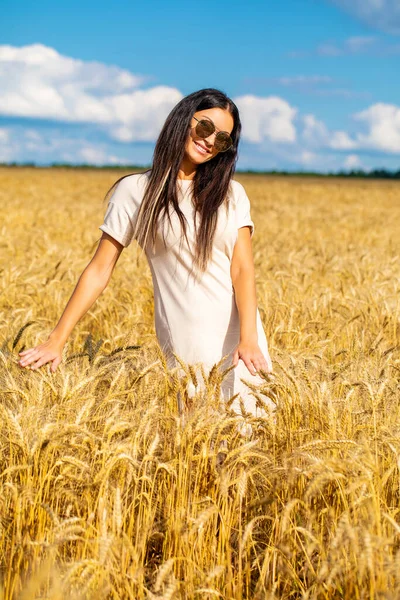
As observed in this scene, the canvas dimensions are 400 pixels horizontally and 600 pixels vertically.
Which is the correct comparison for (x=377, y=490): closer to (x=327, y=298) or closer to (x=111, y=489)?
(x=111, y=489)

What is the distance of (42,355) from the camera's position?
8.79 ft

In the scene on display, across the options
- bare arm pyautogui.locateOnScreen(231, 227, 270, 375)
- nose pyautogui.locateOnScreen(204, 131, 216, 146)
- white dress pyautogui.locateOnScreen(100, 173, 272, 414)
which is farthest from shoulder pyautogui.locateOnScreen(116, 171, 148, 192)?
bare arm pyautogui.locateOnScreen(231, 227, 270, 375)

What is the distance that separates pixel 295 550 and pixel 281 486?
0.74 feet

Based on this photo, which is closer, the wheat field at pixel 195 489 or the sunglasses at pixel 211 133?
the wheat field at pixel 195 489

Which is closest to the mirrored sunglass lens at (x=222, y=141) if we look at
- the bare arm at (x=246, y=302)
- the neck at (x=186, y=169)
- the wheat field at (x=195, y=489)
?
the neck at (x=186, y=169)

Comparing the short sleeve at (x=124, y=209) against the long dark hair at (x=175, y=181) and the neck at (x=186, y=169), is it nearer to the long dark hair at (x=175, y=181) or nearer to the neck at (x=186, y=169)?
the long dark hair at (x=175, y=181)

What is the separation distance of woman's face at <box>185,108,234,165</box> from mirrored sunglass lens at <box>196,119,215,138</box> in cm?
2

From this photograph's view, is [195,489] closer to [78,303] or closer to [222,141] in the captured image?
[78,303]

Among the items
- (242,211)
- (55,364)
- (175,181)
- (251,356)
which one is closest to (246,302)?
(251,356)

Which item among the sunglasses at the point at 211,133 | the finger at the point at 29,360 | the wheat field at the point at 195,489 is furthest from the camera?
the sunglasses at the point at 211,133

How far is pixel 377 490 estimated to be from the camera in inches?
82.8

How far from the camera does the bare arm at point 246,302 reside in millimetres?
2652

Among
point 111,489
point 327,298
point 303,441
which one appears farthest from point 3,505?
point 327,298

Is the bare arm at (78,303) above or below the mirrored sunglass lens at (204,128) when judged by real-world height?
below
